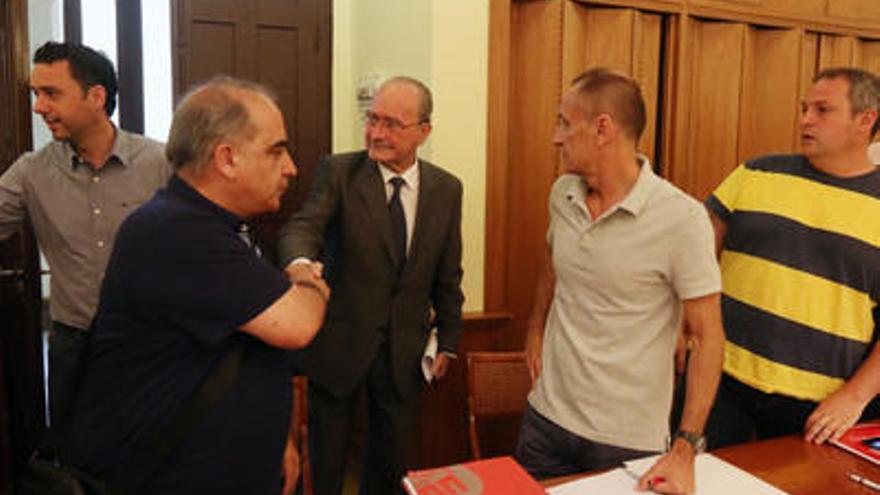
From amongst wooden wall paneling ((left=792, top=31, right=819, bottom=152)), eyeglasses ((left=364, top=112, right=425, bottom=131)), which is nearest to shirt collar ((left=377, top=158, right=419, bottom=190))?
eyeglasses ((left=364, top=112, right=425, bottom=131))

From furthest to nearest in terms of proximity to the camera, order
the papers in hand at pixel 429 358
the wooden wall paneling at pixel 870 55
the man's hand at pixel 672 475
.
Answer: the wooden wall paneling at pixel 870 55, the papers in hand at pixel 429 358, the man's hand at pixel 672 475

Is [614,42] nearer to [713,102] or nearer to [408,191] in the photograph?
[713,102]

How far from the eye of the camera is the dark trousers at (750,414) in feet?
5.78

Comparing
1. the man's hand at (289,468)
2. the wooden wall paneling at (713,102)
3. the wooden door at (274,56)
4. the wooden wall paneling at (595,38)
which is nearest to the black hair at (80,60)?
the man's hand at (289,468)

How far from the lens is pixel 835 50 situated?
3.27 m

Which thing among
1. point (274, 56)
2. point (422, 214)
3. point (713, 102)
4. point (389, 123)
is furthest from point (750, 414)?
point (274, 56)

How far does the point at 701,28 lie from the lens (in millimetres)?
3010

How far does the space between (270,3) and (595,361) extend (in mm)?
2688

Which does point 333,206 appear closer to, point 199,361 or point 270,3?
point 199,361

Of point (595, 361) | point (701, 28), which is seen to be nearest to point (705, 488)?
point (595, 361)

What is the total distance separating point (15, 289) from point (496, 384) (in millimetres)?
1833

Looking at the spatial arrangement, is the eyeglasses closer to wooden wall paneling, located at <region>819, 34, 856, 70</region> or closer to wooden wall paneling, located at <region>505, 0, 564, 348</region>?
wooden wall paneling, located at <region>505, 0, 564, 348</region>

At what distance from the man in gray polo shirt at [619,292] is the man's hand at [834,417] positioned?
32 centimetres

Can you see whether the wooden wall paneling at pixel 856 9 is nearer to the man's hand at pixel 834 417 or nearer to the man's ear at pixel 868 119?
the man's ear at pixel 868 119
